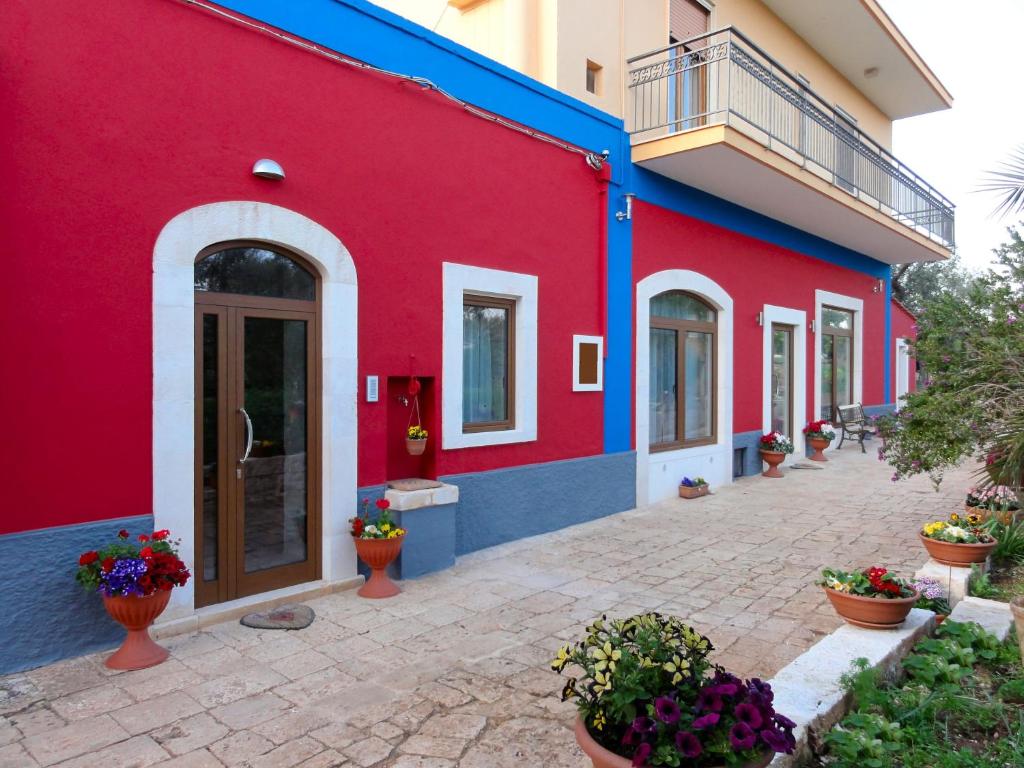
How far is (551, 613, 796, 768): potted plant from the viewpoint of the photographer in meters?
2.14

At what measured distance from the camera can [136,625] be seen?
3.94 metres

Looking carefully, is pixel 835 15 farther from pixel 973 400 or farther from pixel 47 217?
pixel 47 217

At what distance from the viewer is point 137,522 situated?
431 cm

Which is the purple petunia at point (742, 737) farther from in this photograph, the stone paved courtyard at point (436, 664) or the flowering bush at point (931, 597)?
the flowering bush at point (931, 597)

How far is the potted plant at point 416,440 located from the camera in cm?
587

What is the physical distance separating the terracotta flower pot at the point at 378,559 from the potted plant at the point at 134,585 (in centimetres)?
132

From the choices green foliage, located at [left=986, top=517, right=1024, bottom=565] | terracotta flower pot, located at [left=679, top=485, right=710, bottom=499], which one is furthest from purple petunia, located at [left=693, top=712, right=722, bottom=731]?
terracotta flower pot, located at [left=679, top=485, right=710, bottom=499]

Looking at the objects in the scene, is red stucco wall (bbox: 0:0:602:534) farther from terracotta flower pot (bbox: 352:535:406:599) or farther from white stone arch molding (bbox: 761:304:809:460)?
white stone arch molding (bbox: 761:304:809:460)

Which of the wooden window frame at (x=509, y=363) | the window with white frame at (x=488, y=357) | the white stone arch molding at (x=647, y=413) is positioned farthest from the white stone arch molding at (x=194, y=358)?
the white stone arch molding at (x=647, y=413)

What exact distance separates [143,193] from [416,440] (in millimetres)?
2639

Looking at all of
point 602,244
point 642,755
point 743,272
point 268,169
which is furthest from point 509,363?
point 642,755

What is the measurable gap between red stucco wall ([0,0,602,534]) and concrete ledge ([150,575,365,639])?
28.9 inches

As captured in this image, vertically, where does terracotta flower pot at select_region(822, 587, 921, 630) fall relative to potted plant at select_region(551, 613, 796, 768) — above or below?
below

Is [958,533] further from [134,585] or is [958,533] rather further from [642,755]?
[134,585]
